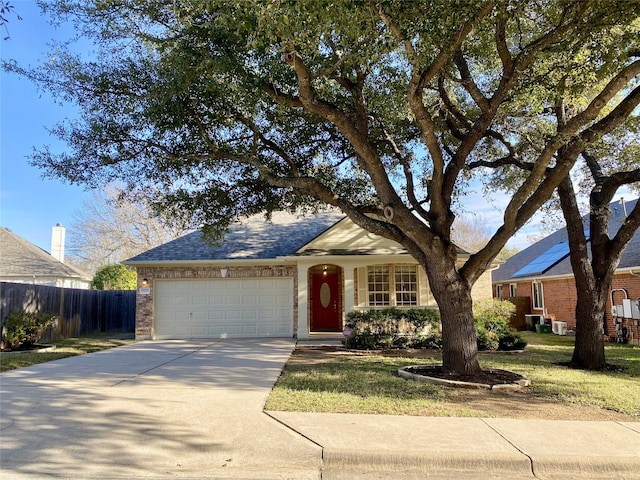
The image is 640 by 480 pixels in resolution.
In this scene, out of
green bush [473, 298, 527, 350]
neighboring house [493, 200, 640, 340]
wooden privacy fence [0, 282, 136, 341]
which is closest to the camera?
green bush [473, 298, 527, 350]

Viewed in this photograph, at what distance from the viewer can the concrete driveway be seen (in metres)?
4.45

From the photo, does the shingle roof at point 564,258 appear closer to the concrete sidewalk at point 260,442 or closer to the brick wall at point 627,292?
the brick wall at point 627,292

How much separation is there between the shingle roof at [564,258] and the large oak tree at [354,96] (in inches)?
242

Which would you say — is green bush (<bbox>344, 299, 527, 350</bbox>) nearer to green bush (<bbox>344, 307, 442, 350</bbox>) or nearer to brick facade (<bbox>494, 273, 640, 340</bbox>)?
green bush (<bbox>344, 307, 442, 350</bbox>)

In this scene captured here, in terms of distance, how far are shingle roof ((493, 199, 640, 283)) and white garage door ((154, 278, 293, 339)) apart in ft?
32.7

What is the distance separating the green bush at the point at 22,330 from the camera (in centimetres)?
1248

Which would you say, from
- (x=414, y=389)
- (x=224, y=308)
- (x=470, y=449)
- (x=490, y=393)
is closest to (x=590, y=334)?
(x=490, y=393)

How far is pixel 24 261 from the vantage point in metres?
22.7

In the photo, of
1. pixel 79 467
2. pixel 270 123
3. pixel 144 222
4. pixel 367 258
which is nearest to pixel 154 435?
pixel 79 467

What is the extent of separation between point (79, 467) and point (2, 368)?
6331mm

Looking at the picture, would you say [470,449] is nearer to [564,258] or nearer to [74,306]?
[74,306]

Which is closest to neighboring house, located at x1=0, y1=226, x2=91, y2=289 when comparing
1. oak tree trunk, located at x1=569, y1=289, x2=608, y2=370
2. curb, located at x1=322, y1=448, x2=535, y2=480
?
curb, located at x1=322, y1=448, x2=535, y2=480

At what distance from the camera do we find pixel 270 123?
10.9 m

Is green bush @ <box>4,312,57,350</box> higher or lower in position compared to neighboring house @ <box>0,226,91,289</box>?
lower
